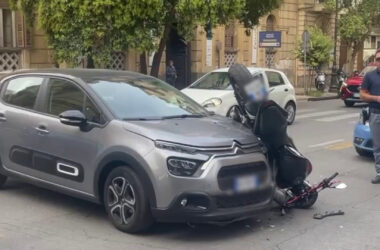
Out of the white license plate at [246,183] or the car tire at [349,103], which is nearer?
the white license plate at [246,183]

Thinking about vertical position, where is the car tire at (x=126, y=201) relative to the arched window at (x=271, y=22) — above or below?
below

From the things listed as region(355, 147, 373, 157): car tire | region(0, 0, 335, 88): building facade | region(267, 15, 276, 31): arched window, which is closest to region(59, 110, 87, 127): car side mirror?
region(355, 147, 373, 157): car tire

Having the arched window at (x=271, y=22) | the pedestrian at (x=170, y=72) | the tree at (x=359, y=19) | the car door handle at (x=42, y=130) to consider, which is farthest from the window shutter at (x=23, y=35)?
the tree at (x=359, y=19)

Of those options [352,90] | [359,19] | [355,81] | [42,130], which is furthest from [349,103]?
[42,130]

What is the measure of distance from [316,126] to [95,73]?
9788 millimetres

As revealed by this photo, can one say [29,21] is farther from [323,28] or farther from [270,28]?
[323,28]

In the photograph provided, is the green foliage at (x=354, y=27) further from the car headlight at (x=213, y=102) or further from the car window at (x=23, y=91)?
the car window at (x=23, y=91)

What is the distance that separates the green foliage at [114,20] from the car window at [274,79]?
7.60 feet

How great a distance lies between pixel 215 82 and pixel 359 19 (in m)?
18.8

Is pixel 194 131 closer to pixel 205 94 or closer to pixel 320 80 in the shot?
pixel 205 94

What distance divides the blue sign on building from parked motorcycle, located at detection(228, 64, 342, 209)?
17.6m

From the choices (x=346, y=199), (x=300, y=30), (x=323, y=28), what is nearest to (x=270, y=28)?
(x=300, y=30)

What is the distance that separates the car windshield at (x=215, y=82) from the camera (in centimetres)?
1449

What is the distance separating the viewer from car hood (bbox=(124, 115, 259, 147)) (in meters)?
5.52
